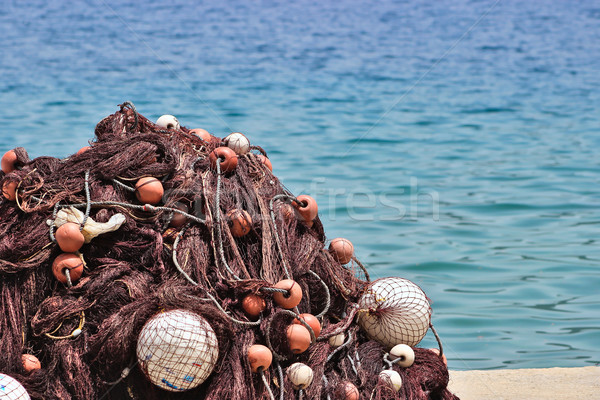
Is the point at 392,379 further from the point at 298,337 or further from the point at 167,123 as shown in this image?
the point at 167,123

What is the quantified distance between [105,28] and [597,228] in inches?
920

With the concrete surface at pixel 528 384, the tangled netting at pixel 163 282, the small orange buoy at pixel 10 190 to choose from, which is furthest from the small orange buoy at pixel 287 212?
the concrete surface at pixel 528 384

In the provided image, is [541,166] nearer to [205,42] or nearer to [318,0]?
[205,42]

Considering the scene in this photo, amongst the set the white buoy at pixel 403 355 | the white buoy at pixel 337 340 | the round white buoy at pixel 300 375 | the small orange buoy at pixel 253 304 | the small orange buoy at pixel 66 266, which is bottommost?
the white buoy at pixel 403 355

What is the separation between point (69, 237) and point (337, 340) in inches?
53.5

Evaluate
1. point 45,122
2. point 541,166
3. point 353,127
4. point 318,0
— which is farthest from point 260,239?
point 318,0

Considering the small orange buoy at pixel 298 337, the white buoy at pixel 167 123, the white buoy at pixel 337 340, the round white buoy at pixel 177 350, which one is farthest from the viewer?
the white buoy at pixel 167 123

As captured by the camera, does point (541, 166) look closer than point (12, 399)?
No

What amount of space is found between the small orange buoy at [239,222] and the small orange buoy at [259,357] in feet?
1.93

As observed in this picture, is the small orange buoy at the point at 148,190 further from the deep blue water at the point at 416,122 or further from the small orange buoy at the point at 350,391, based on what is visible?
the deep blue water at the point at 416,122

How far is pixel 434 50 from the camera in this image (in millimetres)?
22328

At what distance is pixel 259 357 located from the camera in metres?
3.21

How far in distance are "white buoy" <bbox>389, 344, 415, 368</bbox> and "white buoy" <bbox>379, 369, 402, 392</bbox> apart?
0.15 metres

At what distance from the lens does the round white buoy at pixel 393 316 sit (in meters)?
3.83
